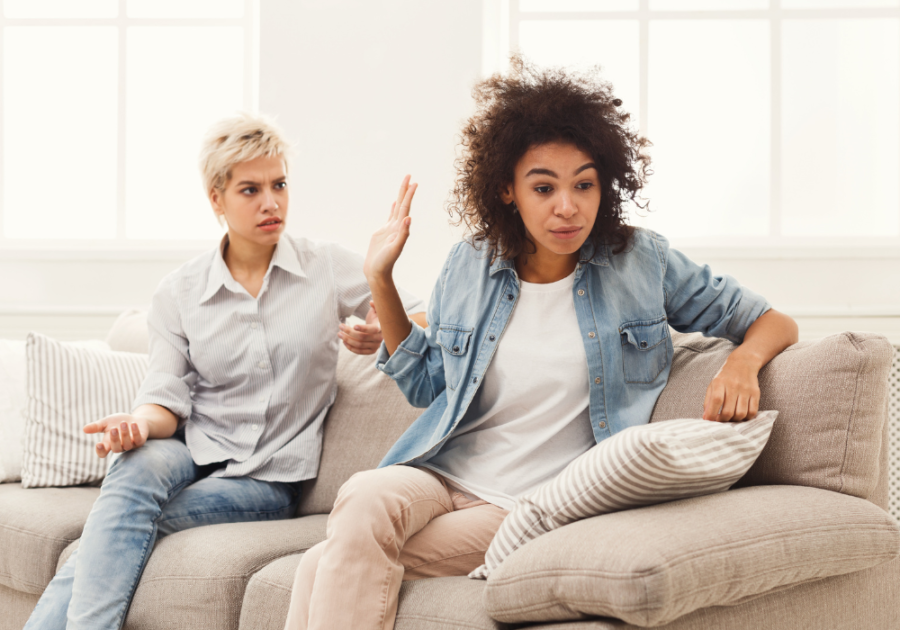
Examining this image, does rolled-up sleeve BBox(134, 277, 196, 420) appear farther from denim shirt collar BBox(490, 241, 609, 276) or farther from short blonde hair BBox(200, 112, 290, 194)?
denim shirt collar BBox(490, 241, 609, 276)

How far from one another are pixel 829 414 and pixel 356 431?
1.06 m

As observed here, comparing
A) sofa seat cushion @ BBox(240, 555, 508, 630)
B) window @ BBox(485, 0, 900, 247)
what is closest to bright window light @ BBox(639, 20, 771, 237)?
window @ BBox(485, 0, 900, 247)

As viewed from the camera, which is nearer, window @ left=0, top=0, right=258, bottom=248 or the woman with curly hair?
the woman with curly hair

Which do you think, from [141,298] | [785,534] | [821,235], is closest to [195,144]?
[141,298]

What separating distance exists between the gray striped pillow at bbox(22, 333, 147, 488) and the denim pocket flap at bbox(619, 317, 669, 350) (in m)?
1.38

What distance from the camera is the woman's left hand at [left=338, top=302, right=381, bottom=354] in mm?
1733

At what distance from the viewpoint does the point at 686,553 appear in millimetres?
957

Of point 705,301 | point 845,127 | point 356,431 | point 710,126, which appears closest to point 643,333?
point 705,301

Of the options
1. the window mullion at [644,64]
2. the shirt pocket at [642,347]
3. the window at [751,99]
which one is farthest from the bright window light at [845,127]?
the shirt pocket at [642,347]

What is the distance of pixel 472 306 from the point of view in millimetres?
1509

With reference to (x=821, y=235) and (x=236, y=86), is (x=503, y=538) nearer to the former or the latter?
(x=821, y=235)

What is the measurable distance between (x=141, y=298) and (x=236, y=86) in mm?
968

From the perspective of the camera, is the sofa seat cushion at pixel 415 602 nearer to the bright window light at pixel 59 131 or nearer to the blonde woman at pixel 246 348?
the blonde woman at pixel 246 348

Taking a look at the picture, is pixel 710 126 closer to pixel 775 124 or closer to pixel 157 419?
pixel 775 124
